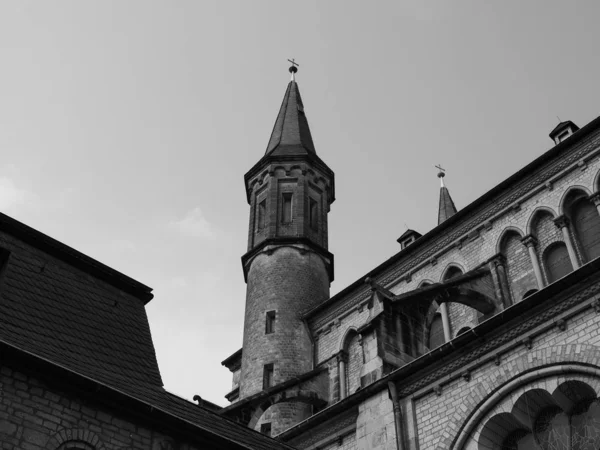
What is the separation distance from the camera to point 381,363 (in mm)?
15898

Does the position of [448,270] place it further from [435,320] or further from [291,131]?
[291,131]

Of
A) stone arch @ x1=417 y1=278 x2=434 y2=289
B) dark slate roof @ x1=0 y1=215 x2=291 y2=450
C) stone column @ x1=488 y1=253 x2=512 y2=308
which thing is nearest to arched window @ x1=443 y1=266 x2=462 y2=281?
stone arch @ x1=417 y1=278 x2=434 y2=289

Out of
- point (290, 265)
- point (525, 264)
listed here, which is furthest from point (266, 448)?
point (290, 265)

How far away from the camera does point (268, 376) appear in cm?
2364

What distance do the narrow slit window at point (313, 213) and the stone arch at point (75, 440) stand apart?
17.1 m

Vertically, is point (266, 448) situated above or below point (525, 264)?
below

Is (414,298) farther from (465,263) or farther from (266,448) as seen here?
(266,448)

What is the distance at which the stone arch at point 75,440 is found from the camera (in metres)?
10.6

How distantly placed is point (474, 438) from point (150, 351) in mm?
6134

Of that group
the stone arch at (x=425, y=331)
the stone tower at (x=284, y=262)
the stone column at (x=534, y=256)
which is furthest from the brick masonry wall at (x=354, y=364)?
the stone column at (x=534, y=256)

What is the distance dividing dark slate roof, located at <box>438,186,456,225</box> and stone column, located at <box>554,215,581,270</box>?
14564 mm

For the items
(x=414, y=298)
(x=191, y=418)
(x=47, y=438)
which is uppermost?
(x=414, y=298)

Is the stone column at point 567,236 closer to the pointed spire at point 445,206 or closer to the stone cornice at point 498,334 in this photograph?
the stone cornice at point 498,334

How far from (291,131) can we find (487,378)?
19.1m
